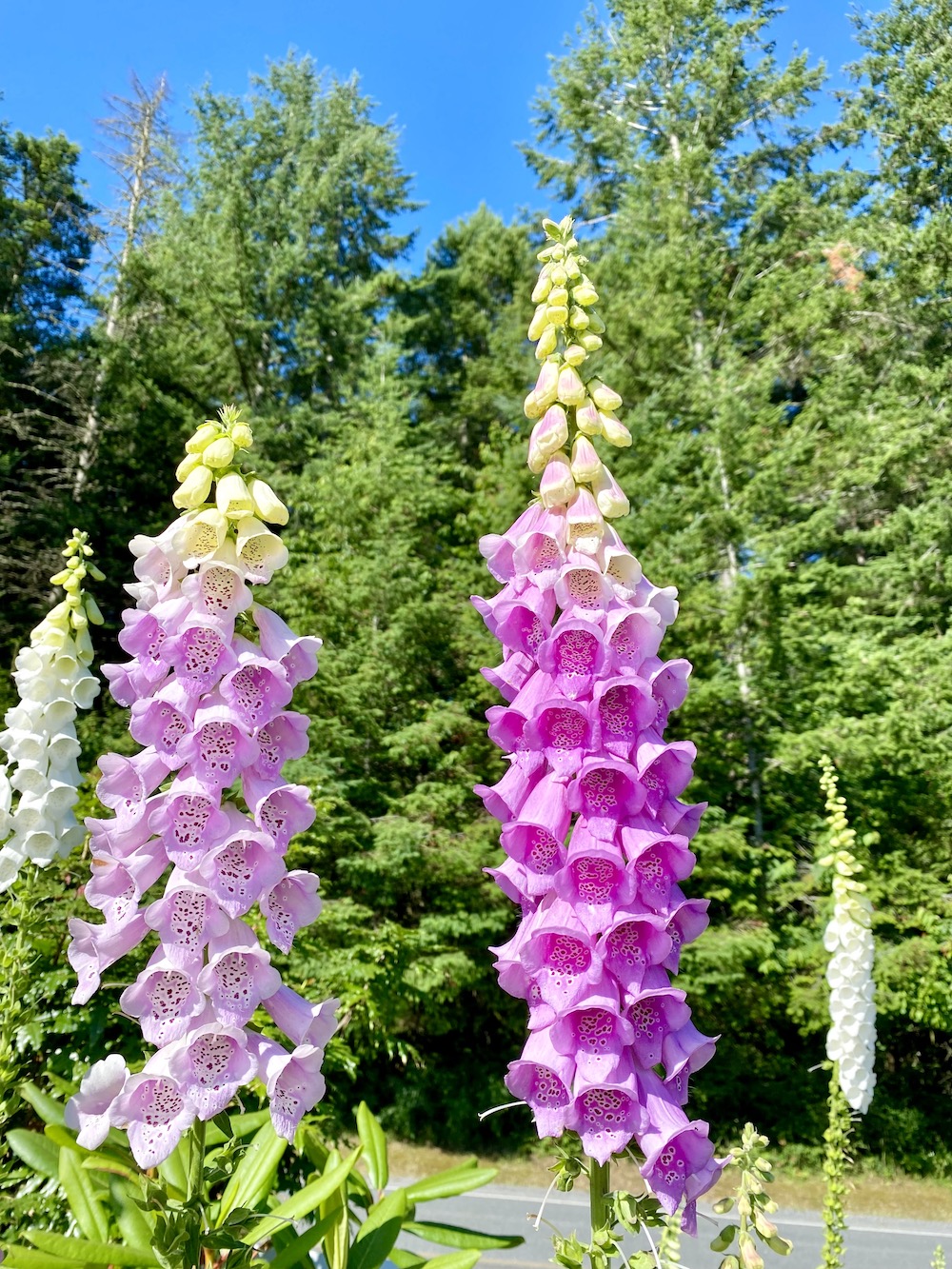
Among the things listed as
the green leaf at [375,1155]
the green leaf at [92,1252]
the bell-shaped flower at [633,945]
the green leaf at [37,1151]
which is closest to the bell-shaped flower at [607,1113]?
→ the bell-shaped flower at [633,945]

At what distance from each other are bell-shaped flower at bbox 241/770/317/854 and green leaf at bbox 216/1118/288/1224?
119 cm

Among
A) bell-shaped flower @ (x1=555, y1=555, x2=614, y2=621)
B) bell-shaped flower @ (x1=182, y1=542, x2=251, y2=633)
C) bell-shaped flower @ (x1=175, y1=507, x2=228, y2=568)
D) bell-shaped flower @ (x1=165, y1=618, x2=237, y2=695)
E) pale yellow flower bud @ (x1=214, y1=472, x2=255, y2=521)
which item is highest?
pale yellow flower bud @ (x1=214, y1=472, x2=255, y2=521)

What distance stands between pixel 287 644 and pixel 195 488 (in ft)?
1.42

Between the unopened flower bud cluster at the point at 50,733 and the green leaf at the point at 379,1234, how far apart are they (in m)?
1.67

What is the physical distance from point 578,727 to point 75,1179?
84.1 inches

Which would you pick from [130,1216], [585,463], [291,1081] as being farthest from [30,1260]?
[585,463]

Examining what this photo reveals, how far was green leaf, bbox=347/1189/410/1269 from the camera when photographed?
2447 millimetres

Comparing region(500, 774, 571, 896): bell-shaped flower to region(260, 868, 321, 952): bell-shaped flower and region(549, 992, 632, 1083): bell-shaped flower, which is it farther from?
region(260, 868, 321, 952): bell-shaped flower

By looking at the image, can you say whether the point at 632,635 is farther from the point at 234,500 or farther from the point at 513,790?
the point at 234,500

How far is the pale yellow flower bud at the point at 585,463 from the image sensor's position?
1.92 metres

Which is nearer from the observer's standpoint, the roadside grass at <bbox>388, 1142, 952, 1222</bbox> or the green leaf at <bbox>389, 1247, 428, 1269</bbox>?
the green leaf at <bbox>389, 1247, 428, 1269</bbox>

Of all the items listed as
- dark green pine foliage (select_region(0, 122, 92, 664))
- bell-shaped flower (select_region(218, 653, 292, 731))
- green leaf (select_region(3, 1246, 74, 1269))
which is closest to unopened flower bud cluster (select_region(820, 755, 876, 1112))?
bell-shaped flower (select_region(218, 653, 292, 731))

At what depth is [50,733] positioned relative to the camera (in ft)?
10.9

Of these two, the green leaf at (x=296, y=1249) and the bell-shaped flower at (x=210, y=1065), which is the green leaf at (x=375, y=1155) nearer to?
the green leaf at (x=296, y=1249)
